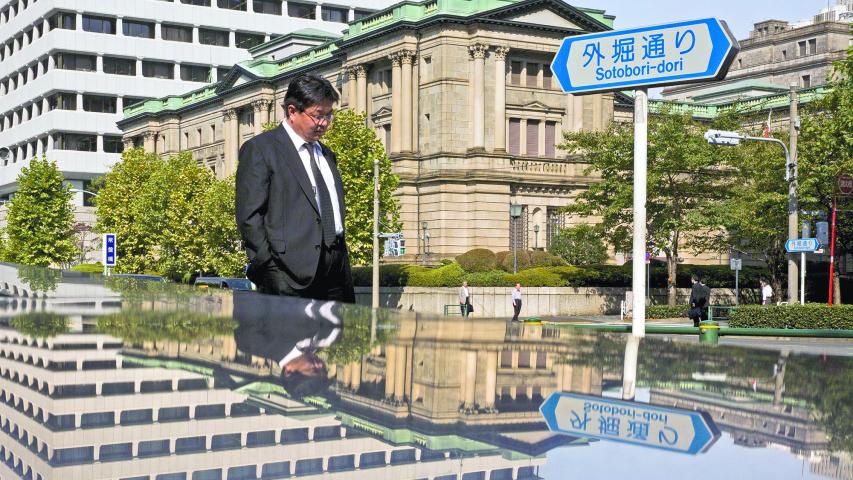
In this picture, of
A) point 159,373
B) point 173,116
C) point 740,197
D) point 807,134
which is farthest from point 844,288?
point 159,373

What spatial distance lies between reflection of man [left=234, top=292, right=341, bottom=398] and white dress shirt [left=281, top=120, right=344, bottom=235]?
119 centimetres

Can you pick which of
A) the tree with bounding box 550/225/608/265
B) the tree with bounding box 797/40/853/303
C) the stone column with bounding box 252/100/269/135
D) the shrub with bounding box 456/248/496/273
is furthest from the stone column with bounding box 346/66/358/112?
the tree with bounding box 797/40/853/303

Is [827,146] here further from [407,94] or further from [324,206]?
[324,206]

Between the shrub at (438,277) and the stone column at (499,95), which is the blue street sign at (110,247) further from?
the stone column at (499,95)

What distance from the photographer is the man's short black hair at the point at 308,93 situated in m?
7.86

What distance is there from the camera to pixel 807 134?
46.3 meters

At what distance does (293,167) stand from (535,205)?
60278 millimetres

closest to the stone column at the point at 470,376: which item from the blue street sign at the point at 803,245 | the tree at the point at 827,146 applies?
the blue street sign at the point at 803,245

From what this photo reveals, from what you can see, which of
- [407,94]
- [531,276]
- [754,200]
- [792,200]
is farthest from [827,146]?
[407,94]

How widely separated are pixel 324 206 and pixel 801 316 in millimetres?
31861

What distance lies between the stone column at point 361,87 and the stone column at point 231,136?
16720 mm

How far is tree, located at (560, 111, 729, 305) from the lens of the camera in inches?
1970

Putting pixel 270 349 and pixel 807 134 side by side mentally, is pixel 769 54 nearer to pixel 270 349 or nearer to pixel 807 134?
pixel 807 134

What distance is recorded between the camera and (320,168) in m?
8.03
